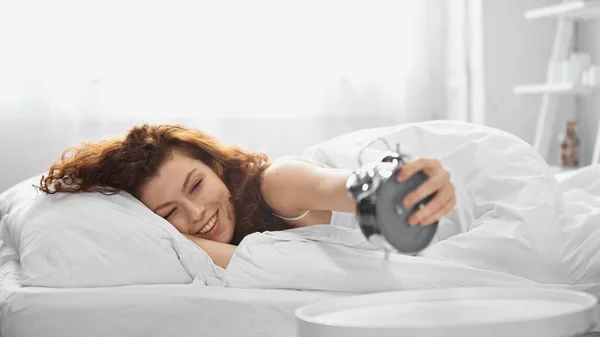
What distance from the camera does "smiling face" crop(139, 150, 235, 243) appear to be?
4.66 feet

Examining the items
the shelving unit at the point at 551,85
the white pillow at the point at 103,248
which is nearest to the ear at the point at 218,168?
the white pillow at the point at 103,248

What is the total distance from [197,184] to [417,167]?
72 centimetres

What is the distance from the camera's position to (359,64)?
9.48 feet

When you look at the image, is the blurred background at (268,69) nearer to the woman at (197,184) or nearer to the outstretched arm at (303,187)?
the woman at (197,184)

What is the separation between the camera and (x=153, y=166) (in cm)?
144

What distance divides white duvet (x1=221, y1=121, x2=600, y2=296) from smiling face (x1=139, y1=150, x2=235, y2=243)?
0.56 feet

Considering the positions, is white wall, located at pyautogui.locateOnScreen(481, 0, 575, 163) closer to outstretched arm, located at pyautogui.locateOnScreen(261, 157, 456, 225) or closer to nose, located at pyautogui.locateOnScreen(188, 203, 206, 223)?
outstretched arm, located at pyautogui.locateOnScreen(261, 157, 456, 225)

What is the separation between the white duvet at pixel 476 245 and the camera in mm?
1208

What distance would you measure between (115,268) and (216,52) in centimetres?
158

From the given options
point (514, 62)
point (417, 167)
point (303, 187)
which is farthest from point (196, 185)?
point (514, 62)

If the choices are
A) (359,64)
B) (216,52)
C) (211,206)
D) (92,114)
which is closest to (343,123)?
(359,64)

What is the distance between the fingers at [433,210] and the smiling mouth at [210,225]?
692mm

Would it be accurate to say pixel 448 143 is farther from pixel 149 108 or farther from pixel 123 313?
pixel 149 108

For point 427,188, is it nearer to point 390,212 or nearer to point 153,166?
point 390,212
